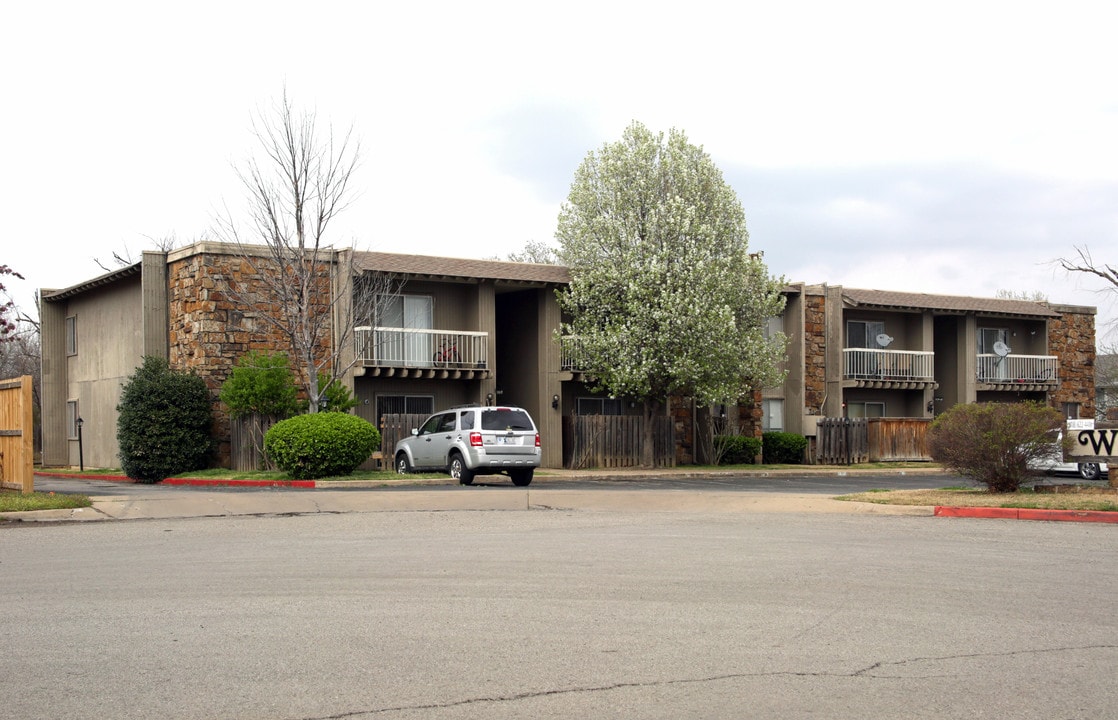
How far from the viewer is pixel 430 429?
25438 mm

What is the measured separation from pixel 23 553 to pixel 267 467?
1527 centimetres

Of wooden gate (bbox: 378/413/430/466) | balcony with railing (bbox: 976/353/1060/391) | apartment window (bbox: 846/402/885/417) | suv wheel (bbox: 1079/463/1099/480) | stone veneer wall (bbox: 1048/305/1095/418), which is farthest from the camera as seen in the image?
stone veneer wall (bbox: 1048/305/1095/418)

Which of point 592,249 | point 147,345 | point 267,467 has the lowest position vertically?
point 267,467

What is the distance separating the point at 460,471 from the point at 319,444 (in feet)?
9.53

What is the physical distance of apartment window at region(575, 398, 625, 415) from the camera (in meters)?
34.7

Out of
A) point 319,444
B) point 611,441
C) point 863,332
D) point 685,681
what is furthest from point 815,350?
point 685,681

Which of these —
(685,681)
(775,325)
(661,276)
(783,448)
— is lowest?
Result: (783,448)

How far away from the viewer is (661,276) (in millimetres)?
31016

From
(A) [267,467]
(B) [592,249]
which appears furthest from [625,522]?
(B) [592,249]

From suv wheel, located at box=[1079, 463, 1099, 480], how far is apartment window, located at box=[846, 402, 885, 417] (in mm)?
15905

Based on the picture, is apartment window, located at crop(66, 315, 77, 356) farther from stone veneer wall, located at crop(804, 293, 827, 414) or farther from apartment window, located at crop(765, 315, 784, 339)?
stone veneer wall, located at crop(804, 293, 827, 414)

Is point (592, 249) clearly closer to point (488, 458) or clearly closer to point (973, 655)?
point (488, 458)

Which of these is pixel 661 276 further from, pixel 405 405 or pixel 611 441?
pixel 405 405

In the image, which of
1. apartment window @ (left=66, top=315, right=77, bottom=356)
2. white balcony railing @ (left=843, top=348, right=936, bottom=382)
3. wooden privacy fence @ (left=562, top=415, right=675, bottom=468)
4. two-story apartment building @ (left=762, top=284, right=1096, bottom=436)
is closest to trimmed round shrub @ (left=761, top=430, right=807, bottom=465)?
two-story apartment building @ (left=762, top=284, right=1096, bottom=436)
